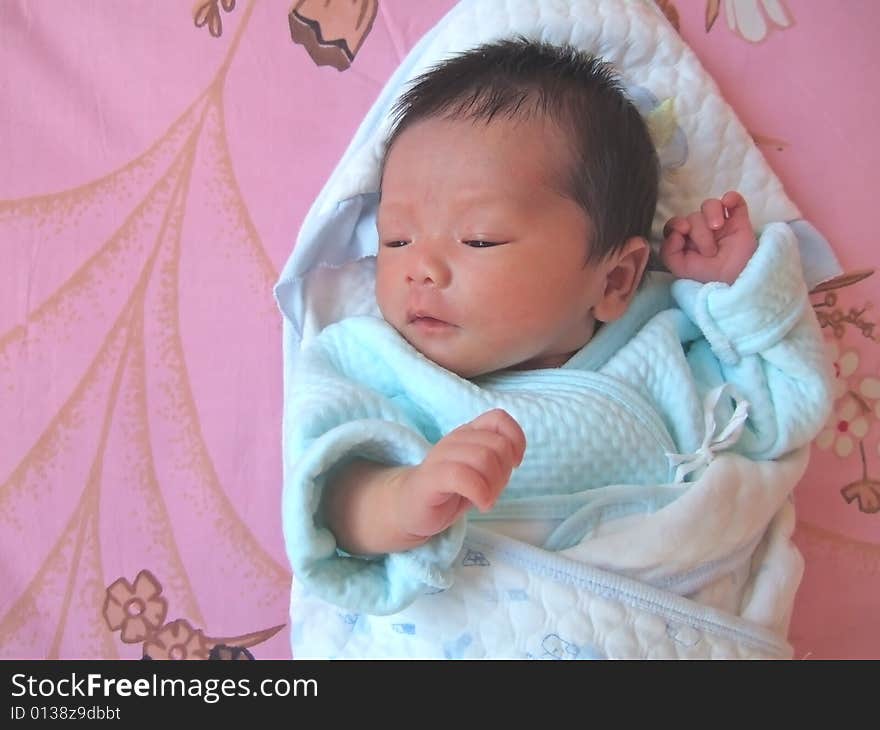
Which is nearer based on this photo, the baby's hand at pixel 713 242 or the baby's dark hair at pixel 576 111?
the baby's dark hair at pixel 576 111

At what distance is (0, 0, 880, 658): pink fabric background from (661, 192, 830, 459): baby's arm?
18 centimetres

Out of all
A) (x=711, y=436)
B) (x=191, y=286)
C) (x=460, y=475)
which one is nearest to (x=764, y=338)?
(x=711, y=436)

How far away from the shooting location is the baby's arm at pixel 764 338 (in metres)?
1.08

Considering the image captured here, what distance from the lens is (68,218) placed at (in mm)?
1294

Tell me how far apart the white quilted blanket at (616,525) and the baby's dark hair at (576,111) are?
0.10 metres

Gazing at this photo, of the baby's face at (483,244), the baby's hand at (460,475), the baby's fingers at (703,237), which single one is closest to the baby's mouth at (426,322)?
the baby's face at (483,244)

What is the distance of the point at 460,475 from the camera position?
73 cm

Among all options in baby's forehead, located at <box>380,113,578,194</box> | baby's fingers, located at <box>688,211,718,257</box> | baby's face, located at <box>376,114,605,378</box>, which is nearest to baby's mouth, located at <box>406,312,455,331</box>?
baby's face, located at <box>376,114,605,378</box>

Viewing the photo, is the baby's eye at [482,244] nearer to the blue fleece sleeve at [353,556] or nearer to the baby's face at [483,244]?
the baby's face at [483,244]

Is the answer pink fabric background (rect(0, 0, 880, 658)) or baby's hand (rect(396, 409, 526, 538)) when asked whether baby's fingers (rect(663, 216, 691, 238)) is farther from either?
baby's hand (rect(396, 409, 526, 538))

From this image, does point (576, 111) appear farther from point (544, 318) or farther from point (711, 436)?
point (711, 436)

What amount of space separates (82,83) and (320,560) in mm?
847

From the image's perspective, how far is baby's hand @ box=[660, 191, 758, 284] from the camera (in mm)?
1143

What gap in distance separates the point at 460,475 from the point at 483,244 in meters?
0.35
